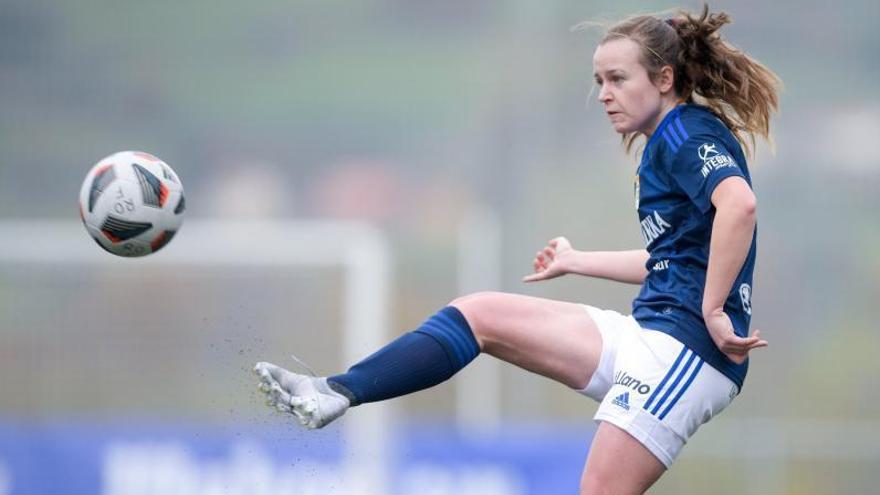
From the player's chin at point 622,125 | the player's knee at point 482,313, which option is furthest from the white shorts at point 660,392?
the player's chin at point 622,125

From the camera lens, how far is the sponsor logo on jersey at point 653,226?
169 inches

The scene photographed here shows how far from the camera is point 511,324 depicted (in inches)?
169

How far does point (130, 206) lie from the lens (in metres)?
4.69

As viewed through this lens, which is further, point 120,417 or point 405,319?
point 405,319

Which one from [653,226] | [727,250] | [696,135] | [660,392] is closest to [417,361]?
[660,392]

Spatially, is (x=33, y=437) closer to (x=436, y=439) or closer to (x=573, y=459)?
(x=436, y=439)

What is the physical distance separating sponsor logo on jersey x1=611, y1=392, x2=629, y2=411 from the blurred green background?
20.0ft

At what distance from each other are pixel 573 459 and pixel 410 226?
4.20 meters

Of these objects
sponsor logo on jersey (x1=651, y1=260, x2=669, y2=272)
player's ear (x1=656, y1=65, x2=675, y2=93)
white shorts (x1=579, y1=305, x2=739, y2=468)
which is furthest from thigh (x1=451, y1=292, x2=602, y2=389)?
player's ear (x1=656, y1=65, x2=675, y2=93)

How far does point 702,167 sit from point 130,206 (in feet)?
6.15

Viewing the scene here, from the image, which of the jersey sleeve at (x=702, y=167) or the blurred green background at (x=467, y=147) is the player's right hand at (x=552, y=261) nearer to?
the jersey sleeve at (x=702, y=167)

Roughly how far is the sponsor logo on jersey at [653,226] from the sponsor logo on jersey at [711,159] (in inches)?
9.5

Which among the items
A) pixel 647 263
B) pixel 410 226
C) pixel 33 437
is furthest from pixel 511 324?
pixel 410 226

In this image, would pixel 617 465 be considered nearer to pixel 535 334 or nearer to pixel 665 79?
pixel 535 334
